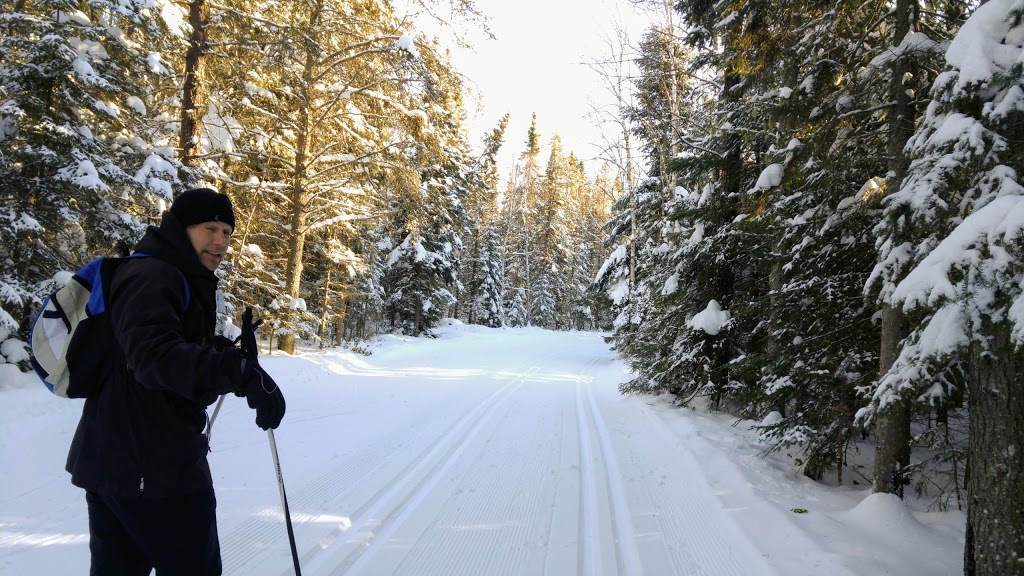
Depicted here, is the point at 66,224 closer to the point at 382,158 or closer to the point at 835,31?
the point at 382,158

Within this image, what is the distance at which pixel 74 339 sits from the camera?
1792mm

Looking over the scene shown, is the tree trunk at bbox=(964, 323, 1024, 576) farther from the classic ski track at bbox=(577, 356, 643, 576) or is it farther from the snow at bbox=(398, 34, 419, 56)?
the snow at bbox=(398, 34, 419, 56)

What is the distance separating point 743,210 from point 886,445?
4630 mm

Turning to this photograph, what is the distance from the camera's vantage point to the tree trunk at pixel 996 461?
2.55 metres

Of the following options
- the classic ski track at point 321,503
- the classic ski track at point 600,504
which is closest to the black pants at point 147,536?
the classic ski track at point 321,503

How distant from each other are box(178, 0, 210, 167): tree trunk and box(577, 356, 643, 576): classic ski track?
8672 millimetres

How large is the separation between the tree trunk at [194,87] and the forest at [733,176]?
56mm

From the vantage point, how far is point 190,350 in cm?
176

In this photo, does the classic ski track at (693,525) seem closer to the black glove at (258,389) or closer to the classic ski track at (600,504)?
the classic ski track at (600,504)

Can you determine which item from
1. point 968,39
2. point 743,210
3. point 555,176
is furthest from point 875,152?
point 555,176

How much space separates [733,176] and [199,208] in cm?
800

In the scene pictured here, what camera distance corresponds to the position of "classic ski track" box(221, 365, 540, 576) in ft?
10.6

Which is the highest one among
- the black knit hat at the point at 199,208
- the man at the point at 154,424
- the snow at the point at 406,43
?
the snow at the point at 406,43

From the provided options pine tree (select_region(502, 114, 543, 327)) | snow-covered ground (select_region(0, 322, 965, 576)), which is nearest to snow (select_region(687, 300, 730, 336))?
snow-covered ground (select_region(0, 322, 965, 576))
